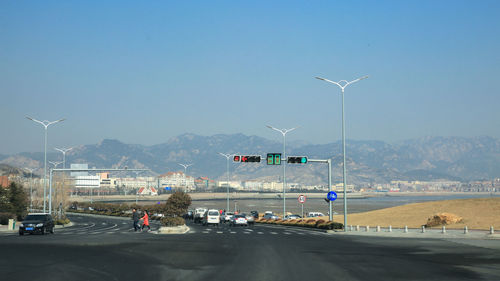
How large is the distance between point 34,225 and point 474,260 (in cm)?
3368

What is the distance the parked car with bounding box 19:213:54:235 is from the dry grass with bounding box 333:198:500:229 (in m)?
37.3

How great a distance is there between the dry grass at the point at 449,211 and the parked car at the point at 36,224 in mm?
37295

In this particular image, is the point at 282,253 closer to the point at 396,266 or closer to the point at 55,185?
the point at 396,266

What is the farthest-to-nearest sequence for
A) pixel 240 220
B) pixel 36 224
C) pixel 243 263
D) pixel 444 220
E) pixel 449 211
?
1. pixel 240 220
2. pixel 449 211
3. pixel 444 220
4. pixel 36 224
5. pixel 243 263

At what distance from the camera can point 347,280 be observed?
16516mm

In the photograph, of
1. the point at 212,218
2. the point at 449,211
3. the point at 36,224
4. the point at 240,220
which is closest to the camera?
the point at 36,224

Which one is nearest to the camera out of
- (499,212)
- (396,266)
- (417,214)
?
(396,266)

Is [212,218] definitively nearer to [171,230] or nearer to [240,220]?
[240,220]

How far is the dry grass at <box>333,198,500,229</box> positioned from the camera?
5522 cm

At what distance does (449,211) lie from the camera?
65500 mm

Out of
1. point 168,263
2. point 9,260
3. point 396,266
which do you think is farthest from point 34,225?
point 396,266

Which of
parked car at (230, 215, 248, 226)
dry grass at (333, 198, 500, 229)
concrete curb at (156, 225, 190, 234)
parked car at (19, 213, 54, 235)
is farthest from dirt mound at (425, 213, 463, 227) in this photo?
parked car at (19, 213, 54, 235)

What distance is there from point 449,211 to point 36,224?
1815 inches

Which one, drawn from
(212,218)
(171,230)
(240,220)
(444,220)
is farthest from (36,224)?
(444,220)
